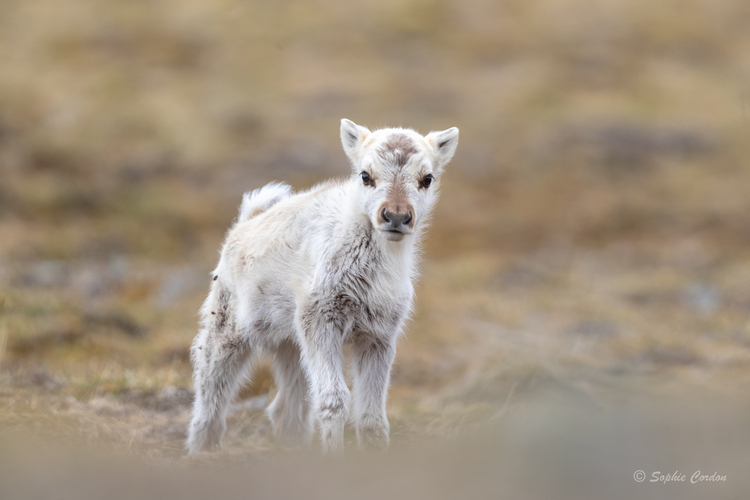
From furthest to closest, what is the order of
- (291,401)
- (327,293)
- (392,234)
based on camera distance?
(291,401) < (327,293) < (392,234)

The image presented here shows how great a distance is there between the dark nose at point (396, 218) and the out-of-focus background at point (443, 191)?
272 centimetres

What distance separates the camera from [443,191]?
3853 cm

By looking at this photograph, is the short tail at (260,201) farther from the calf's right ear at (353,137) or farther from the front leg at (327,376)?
the front leg at (327,376)

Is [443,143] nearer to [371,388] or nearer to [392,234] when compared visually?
[392,234]

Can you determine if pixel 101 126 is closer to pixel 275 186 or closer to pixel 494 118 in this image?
pixel 494 118

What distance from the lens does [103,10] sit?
55.4 m

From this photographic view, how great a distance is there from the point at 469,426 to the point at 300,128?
1483 inches

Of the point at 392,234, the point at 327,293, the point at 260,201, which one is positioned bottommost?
the point at 327,293

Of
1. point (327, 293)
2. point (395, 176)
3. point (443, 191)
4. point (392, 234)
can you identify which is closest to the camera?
point (392, 234)

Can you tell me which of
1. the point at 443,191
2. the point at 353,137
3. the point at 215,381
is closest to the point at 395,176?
the point at 353,137

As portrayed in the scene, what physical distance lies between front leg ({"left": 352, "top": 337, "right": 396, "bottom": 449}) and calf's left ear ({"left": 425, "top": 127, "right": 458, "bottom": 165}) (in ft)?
8.94

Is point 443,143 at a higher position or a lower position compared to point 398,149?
higher

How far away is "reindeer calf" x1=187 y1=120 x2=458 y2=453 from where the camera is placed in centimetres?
817

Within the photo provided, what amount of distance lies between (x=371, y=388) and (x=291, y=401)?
6.43 feet
